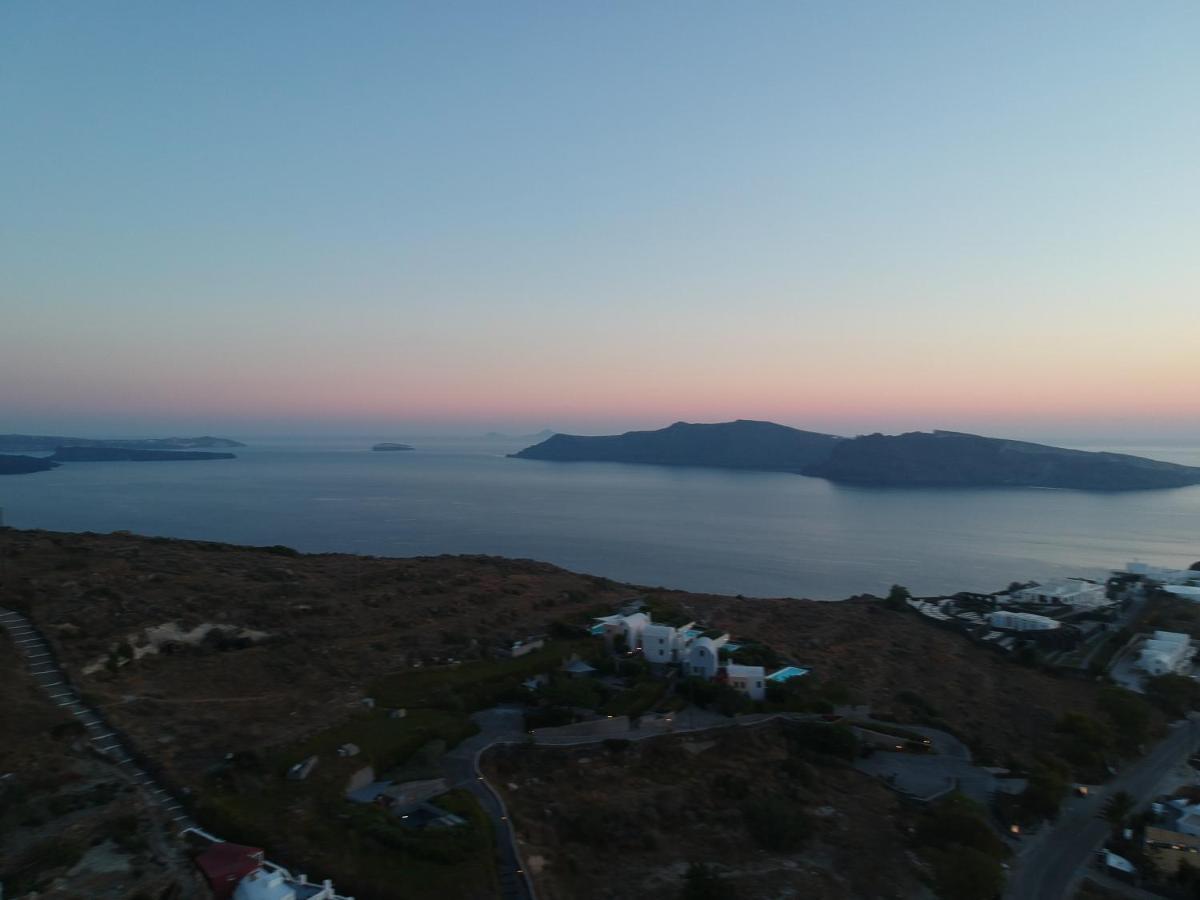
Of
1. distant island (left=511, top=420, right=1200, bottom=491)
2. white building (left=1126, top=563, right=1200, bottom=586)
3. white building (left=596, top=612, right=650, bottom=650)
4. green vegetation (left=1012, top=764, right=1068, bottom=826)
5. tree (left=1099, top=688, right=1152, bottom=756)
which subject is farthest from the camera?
distant island (left=511, top=420, right=1200, bottom=491)

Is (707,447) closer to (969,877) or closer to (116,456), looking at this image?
(116,456)

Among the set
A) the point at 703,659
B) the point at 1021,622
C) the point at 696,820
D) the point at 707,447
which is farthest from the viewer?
the point at 707,447

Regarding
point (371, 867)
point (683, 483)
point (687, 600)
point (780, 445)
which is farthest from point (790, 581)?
point (780, 445)

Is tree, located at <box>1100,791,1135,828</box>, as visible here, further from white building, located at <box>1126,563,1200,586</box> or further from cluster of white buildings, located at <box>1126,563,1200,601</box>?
white building, located at <box>1126,563,1200,586</box>

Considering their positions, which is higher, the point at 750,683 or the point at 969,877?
the point at 750,683

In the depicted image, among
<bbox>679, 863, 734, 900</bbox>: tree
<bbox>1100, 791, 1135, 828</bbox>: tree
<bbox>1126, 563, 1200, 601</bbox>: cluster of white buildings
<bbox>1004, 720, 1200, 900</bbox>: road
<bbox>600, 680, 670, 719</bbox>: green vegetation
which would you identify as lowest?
<bbox>1004, 720, 1200, 900</bbox>: road

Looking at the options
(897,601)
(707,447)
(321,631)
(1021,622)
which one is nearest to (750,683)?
(321,631)

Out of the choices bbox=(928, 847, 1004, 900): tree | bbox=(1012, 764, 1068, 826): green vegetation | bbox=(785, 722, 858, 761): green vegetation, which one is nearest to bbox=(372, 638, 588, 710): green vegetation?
bbox=(785, 722, 858, 761): green vegetation
